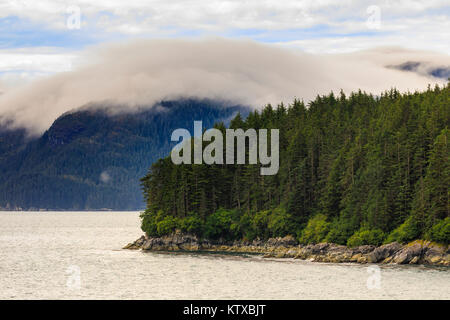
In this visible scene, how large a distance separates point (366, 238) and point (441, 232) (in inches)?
526

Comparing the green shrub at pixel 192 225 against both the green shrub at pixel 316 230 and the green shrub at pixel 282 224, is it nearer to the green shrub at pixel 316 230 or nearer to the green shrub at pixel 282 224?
the green shrub at pixel 282 224

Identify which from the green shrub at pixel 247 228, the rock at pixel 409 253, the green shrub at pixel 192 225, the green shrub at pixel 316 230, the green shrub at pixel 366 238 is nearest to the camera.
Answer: the rock at pixel 409 253

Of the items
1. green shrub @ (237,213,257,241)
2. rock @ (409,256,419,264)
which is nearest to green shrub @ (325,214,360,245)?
rock @ (409,256,419,264)

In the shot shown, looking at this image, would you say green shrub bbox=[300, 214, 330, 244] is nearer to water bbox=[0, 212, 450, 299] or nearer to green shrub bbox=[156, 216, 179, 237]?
water bbox=[0, 212, 450, 299]

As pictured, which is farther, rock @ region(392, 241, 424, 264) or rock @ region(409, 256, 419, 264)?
rock @ region(392, 241, 424, 264)

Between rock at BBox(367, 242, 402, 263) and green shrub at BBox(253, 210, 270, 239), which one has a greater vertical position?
green shrub at BBox(253, 210, 270, 239)

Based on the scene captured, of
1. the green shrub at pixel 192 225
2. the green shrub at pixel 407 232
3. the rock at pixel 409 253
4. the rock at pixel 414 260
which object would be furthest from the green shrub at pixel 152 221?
the rock at pixel 414 260

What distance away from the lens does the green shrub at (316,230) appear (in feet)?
420

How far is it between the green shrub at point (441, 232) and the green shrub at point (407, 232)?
3.32 m

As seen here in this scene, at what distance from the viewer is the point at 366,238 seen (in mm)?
117938

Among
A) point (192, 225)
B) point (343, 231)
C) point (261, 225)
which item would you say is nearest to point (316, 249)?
point (343, 231)

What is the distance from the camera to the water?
272 feet

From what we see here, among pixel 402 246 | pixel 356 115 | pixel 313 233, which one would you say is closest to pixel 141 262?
pixel 313 233

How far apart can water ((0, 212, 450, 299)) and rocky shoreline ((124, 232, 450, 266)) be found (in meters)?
4.48
